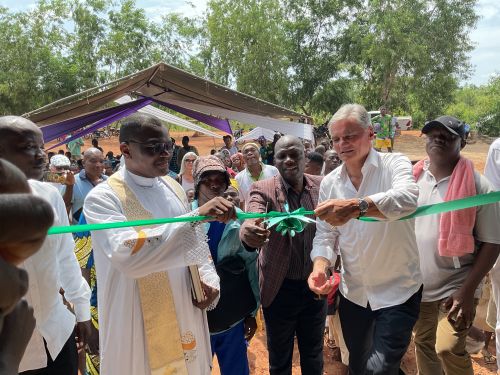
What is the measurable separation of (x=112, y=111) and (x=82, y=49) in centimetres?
2168

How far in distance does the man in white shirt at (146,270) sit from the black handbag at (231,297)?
330 mm

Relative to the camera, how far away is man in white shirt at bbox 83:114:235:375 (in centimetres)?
232

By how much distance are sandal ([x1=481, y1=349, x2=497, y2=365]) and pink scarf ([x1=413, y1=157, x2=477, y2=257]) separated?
81.0 inches

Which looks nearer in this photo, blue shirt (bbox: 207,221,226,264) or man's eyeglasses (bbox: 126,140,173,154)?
man's eyeglasses (bbox: 126,140,173,154)

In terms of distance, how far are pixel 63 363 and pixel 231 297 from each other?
119 centimetres

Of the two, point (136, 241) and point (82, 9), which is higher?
point (82, 9)

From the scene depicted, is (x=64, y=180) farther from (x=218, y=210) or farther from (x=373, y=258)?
(x=373, y=258)

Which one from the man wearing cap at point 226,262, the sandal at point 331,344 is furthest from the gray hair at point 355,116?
the sandal at point 331,344

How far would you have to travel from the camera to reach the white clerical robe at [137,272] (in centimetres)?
232

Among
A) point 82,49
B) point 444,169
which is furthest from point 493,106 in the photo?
point 444,169

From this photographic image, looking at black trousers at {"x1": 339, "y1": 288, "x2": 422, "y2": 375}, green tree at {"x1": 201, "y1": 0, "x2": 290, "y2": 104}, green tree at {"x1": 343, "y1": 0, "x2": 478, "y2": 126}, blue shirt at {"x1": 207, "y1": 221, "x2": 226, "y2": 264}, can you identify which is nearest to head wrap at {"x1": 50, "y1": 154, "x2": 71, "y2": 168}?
blue shirt at {"x1": 207, "y1": 221, "x2": 226, "y2": 264}

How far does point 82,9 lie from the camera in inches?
1088

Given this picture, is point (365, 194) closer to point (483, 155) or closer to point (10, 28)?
point (483, 155)

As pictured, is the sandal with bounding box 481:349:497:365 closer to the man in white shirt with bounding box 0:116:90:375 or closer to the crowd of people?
the crowd of people
